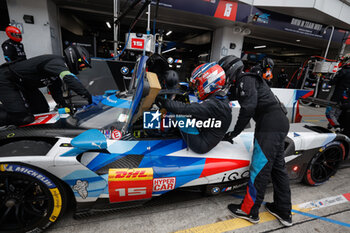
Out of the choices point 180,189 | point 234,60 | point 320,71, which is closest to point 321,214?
point 180,189

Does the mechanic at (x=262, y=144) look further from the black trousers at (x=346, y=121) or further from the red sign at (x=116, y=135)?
the black trousers at (x=346, y=121)

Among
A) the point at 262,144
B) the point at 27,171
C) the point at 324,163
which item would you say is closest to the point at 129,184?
the point at 27,171

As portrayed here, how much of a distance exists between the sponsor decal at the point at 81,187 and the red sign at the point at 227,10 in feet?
27.1

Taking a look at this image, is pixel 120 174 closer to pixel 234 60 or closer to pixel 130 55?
pixel 234 60

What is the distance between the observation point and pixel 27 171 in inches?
51.4

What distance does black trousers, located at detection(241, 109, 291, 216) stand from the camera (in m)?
1.74

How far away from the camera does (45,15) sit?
6.49 m

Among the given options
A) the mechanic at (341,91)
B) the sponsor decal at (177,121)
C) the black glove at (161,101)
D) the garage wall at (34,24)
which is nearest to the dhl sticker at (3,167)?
the sponsor decal at (177,121)

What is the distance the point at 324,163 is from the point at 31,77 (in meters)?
4.04

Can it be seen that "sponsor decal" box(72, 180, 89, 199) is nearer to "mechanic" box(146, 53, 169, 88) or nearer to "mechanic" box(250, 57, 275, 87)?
"mechanic" box(146, 53, 169, 88)

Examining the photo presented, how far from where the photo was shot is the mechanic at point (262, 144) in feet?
5.59

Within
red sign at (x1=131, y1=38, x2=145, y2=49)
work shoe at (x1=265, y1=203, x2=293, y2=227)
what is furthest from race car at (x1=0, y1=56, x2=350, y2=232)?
red sign at (x1=131, y1=38, x2=145, y2=49)

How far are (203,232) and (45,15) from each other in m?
8.57

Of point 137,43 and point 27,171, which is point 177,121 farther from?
point 137,43
